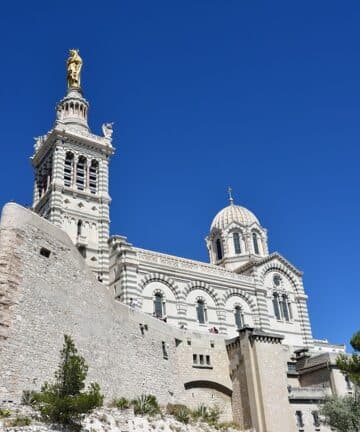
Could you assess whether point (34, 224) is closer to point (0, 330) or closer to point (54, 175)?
point (0, 330)

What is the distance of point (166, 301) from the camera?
1735 inches

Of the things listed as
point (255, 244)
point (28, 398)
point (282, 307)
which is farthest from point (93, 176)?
point (28, 398)

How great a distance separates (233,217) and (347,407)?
92.6ft

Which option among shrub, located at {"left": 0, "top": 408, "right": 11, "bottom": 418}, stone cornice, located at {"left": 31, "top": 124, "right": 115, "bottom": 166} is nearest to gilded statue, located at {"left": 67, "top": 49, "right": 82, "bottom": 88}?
stone cornice, located at {"left": 31, "top": 124, "right": 115, "bottom": 166}

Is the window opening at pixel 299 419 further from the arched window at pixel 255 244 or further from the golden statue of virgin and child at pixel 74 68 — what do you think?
the golden statue of virgin and child at pixel 74 68

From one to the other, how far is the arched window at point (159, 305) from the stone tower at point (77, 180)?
4.13 meters

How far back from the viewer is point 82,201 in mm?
47250

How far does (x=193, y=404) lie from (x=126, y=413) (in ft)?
28.6

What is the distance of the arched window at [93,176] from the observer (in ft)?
161

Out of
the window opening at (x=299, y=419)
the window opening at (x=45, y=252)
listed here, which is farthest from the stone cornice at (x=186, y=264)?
the window opening at (x=45, y=252)

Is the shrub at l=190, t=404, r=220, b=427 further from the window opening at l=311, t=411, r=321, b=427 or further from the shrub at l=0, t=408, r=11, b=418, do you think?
the shrub at l=0, t=408, r=11, b=418

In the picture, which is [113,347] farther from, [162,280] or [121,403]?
[162,280]

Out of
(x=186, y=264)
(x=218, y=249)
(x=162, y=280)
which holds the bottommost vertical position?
(x=162, y=280)

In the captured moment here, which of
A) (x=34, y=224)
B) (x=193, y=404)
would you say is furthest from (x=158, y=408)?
(x=34, y=224)
